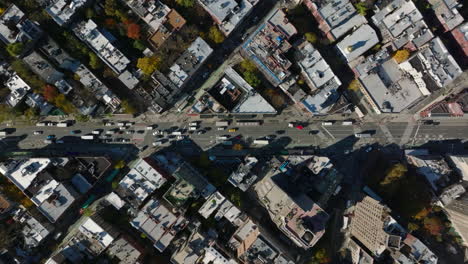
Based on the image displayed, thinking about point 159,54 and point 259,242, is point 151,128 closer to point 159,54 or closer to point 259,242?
point 159,54

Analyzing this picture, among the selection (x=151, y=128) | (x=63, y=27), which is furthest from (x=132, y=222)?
(x=63, y=27)

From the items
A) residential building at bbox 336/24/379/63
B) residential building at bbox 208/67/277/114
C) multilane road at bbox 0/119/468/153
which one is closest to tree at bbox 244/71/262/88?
residential building at bbox 208/67/277/114

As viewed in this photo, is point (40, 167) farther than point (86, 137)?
No

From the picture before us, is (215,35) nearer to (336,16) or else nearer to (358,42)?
(336,16)

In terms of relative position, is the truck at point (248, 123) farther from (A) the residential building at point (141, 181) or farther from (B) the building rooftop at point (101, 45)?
(B) the building rooftop at point (101, 45)

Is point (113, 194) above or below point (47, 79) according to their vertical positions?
below

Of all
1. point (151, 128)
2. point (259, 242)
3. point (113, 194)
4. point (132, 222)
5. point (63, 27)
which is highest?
point (63, 27)

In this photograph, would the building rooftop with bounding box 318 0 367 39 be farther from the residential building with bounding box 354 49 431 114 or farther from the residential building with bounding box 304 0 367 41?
the residential building with bounding box 354 49 431 114

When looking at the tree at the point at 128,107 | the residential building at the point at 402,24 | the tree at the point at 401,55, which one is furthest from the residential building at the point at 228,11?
the tree at the point at 401,55
